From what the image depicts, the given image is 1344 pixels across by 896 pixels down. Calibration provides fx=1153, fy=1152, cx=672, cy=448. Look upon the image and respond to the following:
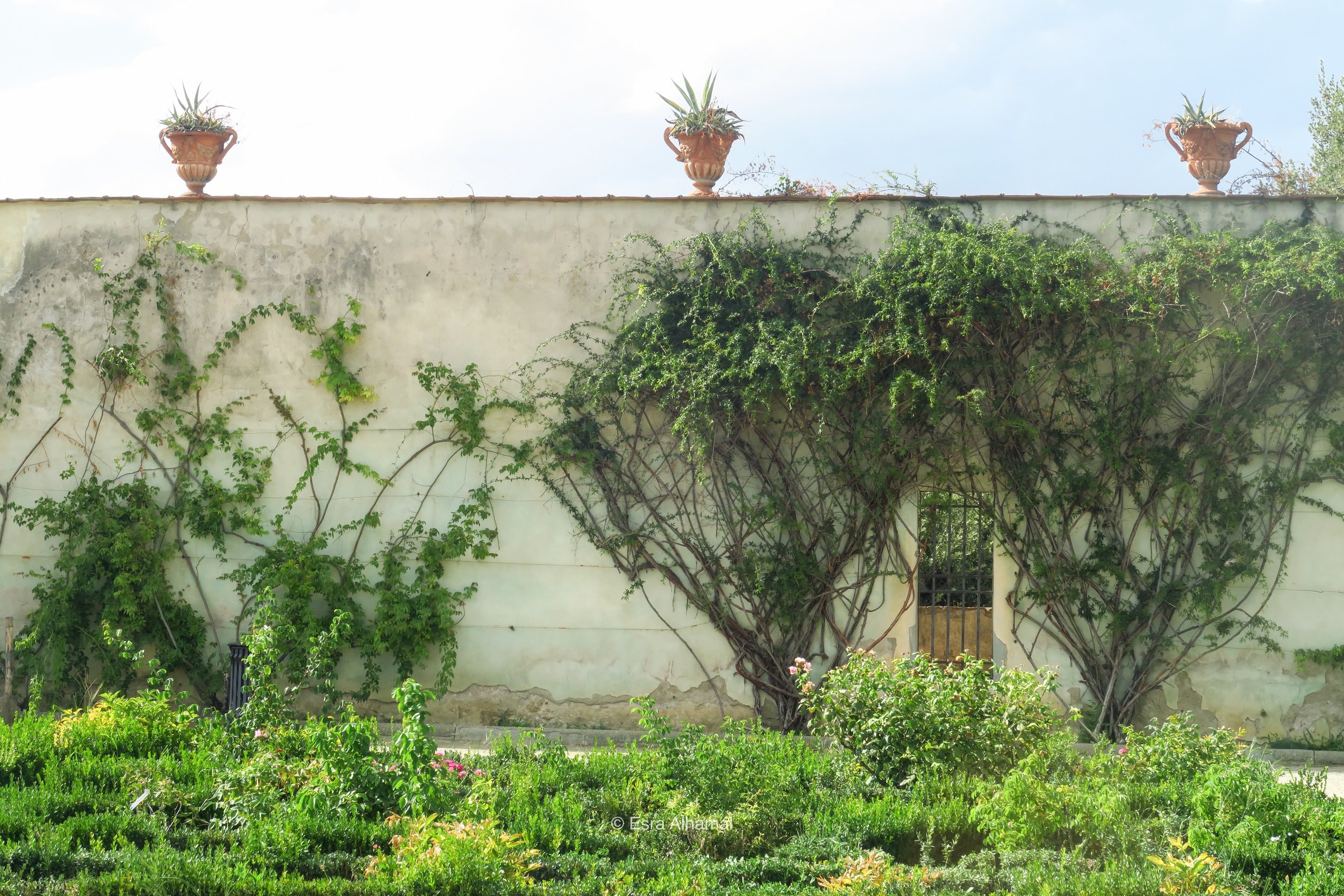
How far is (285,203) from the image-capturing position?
349 inches

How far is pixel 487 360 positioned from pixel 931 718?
14.4 ft

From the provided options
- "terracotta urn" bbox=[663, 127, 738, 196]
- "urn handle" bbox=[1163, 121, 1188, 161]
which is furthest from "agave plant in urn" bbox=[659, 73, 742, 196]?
"urn handle" bbox=[1163, 121, 1188, 161]

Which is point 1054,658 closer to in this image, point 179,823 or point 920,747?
point 920,747

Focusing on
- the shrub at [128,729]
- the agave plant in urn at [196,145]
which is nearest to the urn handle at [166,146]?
the agave plant in urn at [196,145]

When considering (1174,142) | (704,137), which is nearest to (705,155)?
(704,137)

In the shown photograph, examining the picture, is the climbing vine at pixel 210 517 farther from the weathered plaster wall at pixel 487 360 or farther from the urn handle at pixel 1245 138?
the urn handle at pixel 1245 138

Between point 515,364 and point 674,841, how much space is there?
447 cm

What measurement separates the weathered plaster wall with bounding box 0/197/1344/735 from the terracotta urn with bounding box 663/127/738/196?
21.5 inches

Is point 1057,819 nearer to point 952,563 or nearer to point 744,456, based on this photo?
point 744,456

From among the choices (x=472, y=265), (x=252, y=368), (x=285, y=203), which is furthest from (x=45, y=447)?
(x=472, y=265)

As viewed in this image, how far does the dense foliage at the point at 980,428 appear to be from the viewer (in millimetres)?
7965

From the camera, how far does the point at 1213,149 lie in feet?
28.9

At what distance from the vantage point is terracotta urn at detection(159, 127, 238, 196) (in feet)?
30.8

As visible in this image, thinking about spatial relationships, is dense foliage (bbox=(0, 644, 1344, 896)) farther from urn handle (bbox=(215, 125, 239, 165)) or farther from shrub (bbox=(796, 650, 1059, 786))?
urn handle (bbox=(215, 125, 239, 165))
